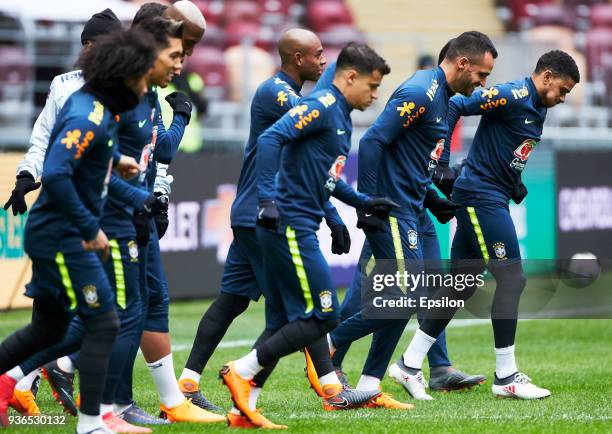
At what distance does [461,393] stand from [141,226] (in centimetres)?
287

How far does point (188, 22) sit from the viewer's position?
7.01 metres

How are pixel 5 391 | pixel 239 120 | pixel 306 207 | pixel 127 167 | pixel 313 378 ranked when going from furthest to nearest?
pixel 239 120 → pixel 313 378 → pixel 5 391 → pixel 306 207 → pixel 127 167

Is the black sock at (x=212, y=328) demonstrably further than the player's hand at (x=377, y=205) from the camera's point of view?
Yes

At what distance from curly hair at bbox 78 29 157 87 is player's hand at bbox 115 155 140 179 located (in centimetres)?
44

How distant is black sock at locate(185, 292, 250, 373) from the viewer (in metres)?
7.64

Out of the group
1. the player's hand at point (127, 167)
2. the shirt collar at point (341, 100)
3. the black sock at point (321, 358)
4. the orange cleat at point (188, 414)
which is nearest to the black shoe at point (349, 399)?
the black sock at point (321, 358)

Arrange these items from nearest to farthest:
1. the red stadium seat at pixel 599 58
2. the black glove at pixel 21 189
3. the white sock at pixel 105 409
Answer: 1. the white sock at pixel 105 409
2. the black glove at pixel 21 189
3. the red stadium seat at pixel 599 58

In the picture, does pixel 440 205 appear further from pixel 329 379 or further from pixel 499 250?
pixel 329 379

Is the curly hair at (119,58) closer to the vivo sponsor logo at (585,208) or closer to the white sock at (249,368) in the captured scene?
the white sock at (249,368)

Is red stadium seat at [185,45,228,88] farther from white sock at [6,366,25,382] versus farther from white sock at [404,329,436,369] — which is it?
white sock at [6,366,25,382]

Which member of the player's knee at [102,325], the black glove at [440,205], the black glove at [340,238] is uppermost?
the black glove at [440,205]

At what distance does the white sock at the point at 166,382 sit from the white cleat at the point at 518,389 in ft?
7.32

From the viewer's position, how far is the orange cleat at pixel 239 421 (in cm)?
659

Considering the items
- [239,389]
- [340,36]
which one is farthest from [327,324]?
[340,36]
